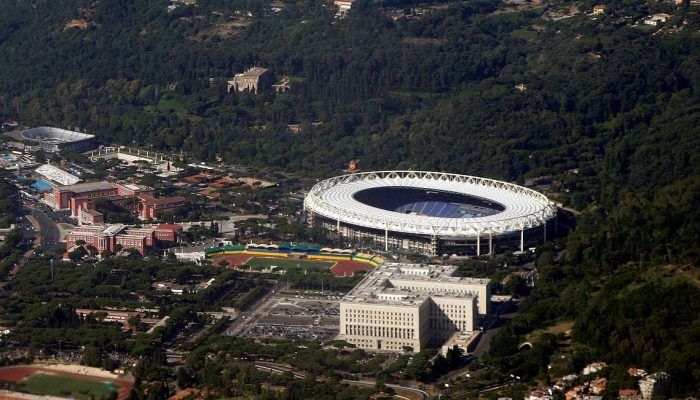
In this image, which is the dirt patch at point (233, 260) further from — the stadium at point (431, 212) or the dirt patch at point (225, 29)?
the dirt patch at point (225, 29)

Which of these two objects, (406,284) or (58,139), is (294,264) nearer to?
(406,284)

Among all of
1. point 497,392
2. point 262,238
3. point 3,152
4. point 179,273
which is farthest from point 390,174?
point 497,392

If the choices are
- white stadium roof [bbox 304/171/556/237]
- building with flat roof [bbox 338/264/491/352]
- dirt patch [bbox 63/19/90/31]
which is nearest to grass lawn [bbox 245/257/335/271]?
white stadium roof [bbox 304/171/556/237]

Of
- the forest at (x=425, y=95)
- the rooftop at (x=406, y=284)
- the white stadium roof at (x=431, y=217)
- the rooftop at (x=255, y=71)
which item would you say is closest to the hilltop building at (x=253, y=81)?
the rooftop at (x=255, y=71)

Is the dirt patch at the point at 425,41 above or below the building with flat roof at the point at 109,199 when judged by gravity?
above

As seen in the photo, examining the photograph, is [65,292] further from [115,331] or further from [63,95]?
[63,95]
